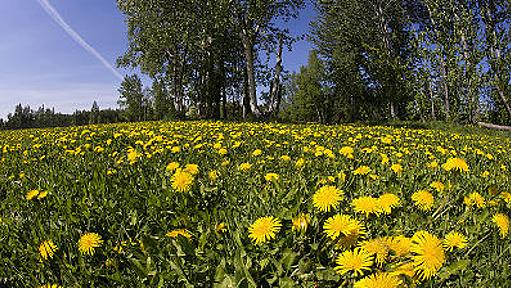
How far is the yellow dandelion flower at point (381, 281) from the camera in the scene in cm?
86

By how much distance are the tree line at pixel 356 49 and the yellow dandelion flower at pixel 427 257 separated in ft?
50.5

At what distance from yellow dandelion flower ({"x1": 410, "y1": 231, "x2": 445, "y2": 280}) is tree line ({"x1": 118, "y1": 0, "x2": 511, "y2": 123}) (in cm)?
1538

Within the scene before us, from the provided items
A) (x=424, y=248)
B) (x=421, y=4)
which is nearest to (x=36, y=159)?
(x=424, y=248)

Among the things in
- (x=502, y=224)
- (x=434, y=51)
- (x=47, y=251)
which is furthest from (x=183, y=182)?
(x=434, y=51)

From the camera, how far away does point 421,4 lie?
69.5 feet

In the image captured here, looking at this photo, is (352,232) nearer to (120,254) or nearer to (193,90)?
(120,254)

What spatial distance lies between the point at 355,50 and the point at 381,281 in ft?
86.0

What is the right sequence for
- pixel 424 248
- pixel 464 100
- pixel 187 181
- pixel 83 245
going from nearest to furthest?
pixel 424 248 → pixel 83 245 → pixel 187 181 → pixel 464 100

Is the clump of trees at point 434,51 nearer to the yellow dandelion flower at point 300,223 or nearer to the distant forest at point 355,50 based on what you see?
the distant forest at point 355,50

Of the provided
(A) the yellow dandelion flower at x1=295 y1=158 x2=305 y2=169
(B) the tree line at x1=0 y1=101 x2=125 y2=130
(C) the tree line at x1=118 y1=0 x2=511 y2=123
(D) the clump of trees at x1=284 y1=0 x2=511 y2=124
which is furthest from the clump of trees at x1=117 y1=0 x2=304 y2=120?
(B) the tree line at x1=0 y1=101 x2=125 y2=130

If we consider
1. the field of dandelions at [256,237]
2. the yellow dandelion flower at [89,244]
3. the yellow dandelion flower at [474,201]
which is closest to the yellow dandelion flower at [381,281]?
the field of dandelions at [256,237]

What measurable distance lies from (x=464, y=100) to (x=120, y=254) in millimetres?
19207

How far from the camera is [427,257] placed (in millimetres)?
894

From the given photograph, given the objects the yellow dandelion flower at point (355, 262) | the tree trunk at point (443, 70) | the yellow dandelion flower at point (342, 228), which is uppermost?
the tree trunk at point (443, 70)
